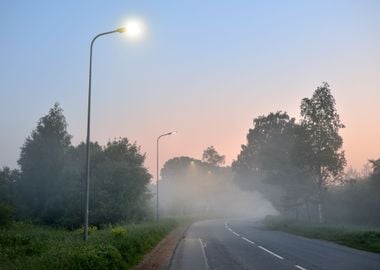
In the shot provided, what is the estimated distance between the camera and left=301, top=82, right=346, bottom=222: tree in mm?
43094

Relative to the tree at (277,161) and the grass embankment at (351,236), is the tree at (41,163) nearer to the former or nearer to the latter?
the tree at (277,161)

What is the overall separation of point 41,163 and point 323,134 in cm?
3341

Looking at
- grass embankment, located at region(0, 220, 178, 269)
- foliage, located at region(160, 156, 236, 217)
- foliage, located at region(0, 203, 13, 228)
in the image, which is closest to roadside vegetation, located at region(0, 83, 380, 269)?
foliage, located at region(0, 203, 13, 228)

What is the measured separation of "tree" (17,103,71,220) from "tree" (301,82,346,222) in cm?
2877

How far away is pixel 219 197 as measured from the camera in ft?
476

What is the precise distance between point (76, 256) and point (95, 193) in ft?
104

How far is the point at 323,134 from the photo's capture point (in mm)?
43188

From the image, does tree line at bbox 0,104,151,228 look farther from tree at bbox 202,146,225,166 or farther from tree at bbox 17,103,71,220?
tree at bbox 202,146,225,166

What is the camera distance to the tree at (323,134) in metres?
43.1

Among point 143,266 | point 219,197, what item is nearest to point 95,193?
point 143,266

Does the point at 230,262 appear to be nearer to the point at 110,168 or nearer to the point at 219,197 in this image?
the point at 110,168

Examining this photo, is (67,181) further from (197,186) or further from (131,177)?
(197,186)

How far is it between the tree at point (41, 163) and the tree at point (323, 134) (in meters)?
28.8

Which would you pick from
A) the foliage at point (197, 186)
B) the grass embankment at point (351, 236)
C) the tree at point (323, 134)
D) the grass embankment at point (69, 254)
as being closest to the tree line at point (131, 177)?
the tree at point (323, 134)
